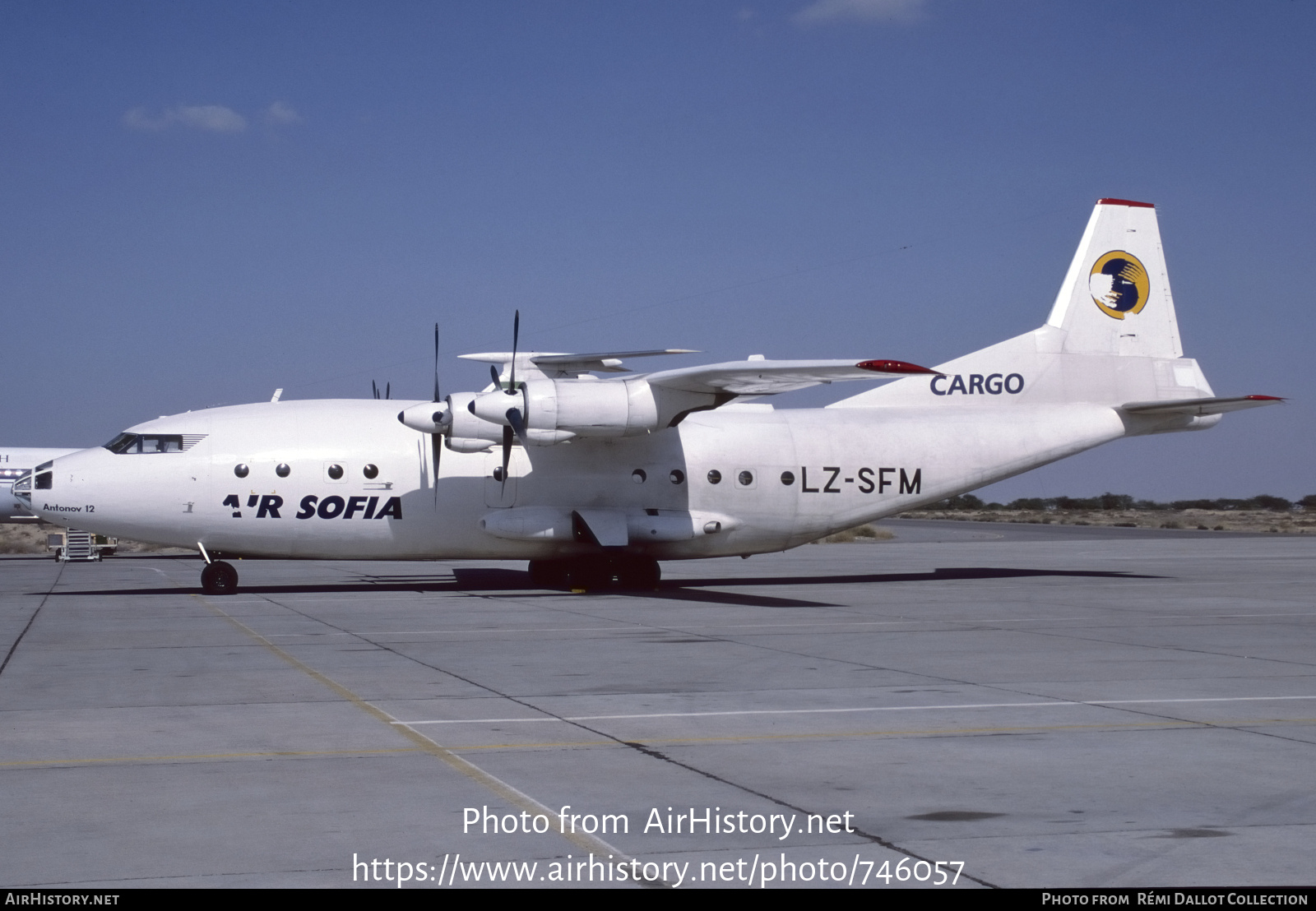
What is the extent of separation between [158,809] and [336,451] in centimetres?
1824

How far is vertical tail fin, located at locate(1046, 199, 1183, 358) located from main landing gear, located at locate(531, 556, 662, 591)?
11.2 metres

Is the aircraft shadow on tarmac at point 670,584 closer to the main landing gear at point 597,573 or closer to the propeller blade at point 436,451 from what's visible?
the main landing gear at point 597,573

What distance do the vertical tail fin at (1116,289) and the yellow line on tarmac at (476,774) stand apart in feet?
70.4

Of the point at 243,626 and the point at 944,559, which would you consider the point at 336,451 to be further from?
the point at 944,559

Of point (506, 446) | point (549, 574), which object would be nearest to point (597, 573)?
point (549, 574)

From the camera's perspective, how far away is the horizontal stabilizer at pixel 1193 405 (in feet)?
89.2

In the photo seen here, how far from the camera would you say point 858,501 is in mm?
27453

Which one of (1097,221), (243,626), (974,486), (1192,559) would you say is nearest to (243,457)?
(243,626)

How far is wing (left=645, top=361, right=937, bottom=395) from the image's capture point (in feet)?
71.8

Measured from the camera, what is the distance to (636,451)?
85.5ft

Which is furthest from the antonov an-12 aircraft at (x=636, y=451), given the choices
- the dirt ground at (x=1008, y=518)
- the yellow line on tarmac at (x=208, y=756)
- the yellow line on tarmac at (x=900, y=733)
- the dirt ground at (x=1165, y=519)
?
the dirt ground at (x=1165, y=519)

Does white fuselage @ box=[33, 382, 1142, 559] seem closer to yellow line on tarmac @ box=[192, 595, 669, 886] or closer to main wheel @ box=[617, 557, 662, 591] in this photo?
main wheel @ box=[617, 557, 662, 591]

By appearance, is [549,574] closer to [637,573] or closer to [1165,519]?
[637,573]

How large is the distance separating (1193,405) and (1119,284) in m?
3.40
